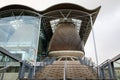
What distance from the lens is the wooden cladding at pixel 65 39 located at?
1825 cm

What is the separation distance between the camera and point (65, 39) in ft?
61.8

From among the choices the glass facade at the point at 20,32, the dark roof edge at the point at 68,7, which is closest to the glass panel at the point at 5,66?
the glass facade at the point at 20,32

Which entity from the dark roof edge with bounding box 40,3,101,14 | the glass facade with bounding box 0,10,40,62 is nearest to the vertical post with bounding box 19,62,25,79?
the glass facade with bounding box 0,10,40,62

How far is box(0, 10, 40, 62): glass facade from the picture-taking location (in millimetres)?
16875

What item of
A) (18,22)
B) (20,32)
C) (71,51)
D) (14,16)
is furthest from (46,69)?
(14,16)

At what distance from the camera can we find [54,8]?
19.6m

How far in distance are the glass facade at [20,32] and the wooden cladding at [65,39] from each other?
7.85 ft

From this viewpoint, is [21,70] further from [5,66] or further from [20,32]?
[20,32]

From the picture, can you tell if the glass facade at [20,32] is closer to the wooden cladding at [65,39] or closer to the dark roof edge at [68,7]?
the dark roof edge at [68,7]

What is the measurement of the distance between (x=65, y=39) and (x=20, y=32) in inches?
222

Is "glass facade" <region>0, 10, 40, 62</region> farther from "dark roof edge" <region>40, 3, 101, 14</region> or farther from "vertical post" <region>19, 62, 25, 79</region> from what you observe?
"vertical post" <region>19, 62, 25, 79</region>

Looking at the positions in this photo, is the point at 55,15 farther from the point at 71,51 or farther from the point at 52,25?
the point at 71,51

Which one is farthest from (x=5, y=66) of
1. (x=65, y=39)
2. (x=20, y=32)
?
(x=65, y=39)

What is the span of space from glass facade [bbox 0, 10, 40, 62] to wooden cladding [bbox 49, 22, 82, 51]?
239 cm
